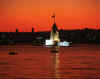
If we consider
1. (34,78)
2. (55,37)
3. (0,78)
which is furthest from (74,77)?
(55,37)

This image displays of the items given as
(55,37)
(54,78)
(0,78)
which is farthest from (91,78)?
(55,37)

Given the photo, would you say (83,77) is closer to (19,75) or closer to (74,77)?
(74,77)

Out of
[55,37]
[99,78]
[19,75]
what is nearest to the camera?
[99,78]

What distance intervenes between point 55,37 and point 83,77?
160m

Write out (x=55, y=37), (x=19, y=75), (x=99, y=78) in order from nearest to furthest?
(x=99, y=78), (x=19, y=75), (x=55, y=37)

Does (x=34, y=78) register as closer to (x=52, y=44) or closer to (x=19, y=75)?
(x=19, y=75)

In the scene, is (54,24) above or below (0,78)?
above

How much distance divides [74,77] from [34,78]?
402cm

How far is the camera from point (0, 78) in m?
36.9

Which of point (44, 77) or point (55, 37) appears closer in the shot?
point (44, 77)

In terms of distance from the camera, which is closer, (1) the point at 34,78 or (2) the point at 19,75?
(1) the point at 34,78

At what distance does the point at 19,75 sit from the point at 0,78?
12.0ft

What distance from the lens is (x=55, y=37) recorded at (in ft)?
648

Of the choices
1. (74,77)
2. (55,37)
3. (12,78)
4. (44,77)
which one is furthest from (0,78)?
(55,37)
